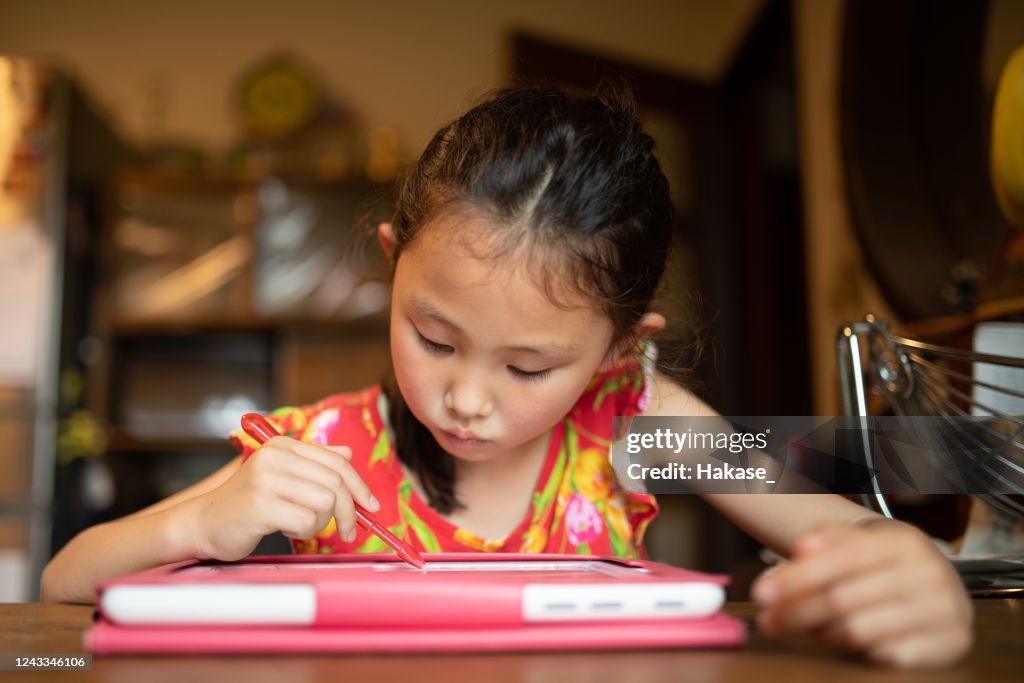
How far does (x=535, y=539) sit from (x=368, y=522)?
0.30m

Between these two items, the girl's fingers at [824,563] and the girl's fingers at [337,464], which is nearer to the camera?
the girl's fingers at [824,563]

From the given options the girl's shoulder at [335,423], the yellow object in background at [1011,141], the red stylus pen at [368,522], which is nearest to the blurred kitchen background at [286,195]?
the yellow object in background at [1011,141]

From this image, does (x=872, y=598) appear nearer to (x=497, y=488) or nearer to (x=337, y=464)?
(x=337, y=464)

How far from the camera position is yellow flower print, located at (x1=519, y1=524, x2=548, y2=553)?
2.57 ft

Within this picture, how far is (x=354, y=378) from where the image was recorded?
9.75 ft

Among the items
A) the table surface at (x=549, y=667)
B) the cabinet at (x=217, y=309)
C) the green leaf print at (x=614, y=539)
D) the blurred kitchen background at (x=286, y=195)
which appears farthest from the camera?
the cabinet at (x=217, y=309)

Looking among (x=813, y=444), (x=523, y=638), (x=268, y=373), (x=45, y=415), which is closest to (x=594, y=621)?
(x=523, y=638)

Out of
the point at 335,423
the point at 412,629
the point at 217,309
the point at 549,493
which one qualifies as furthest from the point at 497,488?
the point at 217,309

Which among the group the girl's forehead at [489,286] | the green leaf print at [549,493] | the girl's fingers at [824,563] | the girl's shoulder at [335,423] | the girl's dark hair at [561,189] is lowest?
the girl's fingers at [824,563]

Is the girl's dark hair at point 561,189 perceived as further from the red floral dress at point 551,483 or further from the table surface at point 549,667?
the table surface at point 549,667

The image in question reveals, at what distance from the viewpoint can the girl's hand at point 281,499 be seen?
1.55 feet

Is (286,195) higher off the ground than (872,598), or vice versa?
(286,195)

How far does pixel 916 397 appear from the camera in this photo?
69 centimetres

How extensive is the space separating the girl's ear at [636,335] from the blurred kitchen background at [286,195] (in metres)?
1.15
